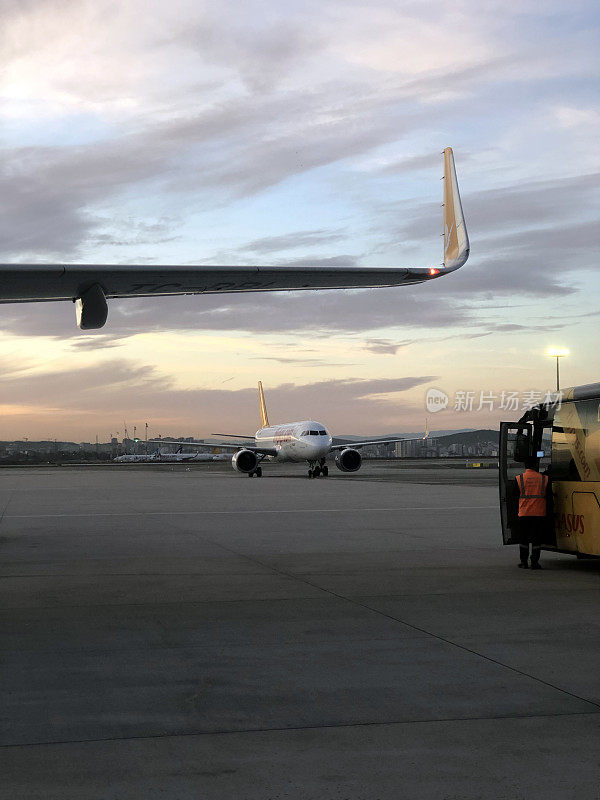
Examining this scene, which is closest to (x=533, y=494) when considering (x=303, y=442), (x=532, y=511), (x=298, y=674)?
(x=532, y=511)

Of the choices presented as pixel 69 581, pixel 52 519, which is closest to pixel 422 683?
pixel 69 581

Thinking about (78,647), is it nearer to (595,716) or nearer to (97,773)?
(97,773)

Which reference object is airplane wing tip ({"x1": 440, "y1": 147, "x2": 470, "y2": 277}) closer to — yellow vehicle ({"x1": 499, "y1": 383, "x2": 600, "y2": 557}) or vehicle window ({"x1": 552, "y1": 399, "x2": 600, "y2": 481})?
yellow vehicle ({"x1": 499, "y1": 383, "x2": 600, "y2": 557})

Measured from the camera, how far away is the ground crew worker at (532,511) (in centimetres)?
1212

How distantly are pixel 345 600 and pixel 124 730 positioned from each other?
475cm

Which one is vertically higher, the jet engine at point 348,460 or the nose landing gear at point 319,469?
the jet engine at point 348,460

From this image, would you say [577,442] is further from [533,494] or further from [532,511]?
[532,511]

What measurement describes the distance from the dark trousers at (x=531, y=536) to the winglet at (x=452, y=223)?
4379mm

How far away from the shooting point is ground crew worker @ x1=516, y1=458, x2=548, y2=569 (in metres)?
12.1

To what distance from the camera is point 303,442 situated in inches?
1962

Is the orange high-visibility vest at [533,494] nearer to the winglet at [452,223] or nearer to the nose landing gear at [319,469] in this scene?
the winglet at [452,223]

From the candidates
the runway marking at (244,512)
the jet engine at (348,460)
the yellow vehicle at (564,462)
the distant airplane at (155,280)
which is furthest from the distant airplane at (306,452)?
the distant airplane at (155,280)

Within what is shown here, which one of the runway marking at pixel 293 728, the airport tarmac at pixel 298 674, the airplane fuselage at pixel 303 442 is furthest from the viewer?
the airplane fuselage at pixel 303 442

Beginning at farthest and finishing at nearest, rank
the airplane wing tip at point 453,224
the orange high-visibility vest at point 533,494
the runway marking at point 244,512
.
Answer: the runway marking at point 244,512
the orange high-visibility vest at point 533,494
the airplane wing tip at point 453,224
